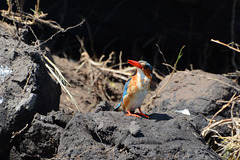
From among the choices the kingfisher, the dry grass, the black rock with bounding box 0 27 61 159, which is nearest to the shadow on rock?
the kingfisher

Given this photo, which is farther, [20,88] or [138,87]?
[138,87]

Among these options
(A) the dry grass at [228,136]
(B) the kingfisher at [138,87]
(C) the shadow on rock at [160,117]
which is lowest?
(A) the dry grass at [228,136]

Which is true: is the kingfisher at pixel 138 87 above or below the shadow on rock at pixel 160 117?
above

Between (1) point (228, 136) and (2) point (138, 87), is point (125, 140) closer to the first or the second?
(2) point (138, 87)

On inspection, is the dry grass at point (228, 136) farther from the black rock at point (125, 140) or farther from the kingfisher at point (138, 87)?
the kingfisher at point (138, 87)

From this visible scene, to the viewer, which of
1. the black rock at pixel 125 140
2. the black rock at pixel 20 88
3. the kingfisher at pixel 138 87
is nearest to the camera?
the black rock at pixel 125 140

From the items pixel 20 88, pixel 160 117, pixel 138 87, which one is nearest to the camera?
pixel 20 88

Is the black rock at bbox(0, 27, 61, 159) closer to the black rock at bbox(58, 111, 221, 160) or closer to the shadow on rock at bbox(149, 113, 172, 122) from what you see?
the black rock at bbox(58, 111, 221, 160)

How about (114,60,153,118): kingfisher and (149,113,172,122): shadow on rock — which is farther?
(114,60,153,118): kingfisher

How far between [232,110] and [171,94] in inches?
29.7

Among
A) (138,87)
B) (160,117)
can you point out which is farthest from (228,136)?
(138,87)

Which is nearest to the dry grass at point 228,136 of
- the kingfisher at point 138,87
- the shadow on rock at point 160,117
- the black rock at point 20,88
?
the shadow on rock at point 160,117

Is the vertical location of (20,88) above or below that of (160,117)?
above

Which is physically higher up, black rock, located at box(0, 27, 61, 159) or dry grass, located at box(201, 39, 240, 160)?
black rock, located at box(0, 27, 61, 159)
